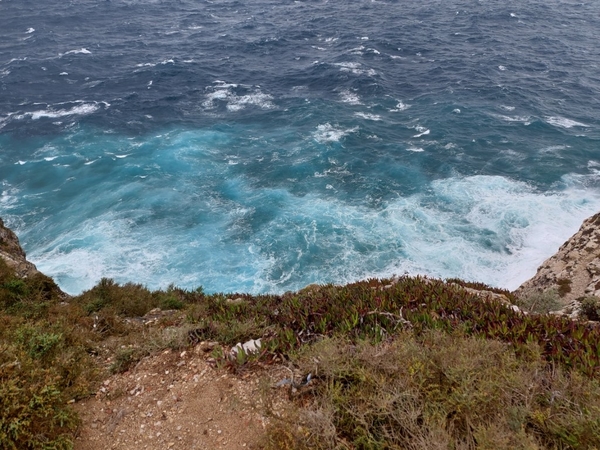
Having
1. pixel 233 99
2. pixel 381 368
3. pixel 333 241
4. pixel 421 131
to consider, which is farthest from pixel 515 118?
pixel 381 368

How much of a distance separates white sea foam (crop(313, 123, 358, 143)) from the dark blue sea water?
36 cm

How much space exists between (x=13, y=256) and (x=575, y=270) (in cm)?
2448

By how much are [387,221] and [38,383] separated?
1085 inches

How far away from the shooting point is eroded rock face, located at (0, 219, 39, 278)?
612 inches

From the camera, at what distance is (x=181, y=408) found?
715 centimetres

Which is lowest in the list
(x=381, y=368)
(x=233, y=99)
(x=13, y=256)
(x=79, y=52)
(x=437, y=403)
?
(x=233, y=99)

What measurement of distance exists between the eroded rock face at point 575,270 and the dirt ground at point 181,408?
48.2 feet

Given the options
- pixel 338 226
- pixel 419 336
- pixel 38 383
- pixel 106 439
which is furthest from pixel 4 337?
pixel 338 226

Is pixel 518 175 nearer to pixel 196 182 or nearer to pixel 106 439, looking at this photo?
pixel 196 182

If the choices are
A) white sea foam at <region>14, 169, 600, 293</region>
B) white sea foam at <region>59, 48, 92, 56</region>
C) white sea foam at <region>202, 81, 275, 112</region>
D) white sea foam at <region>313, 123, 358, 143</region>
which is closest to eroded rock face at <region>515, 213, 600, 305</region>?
white sea foam at <region>14, 169, 600, 293</region>

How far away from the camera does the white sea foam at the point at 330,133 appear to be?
137ft

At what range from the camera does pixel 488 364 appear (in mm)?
6887

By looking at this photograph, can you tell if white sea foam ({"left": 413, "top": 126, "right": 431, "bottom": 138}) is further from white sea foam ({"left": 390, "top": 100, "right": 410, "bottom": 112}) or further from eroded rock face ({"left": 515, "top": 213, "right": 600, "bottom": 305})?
eroded rock face ({"left": 515, "top": 213, "right": 600, "bottom": 305})

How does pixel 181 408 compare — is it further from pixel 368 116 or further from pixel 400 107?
pixel 400 107
